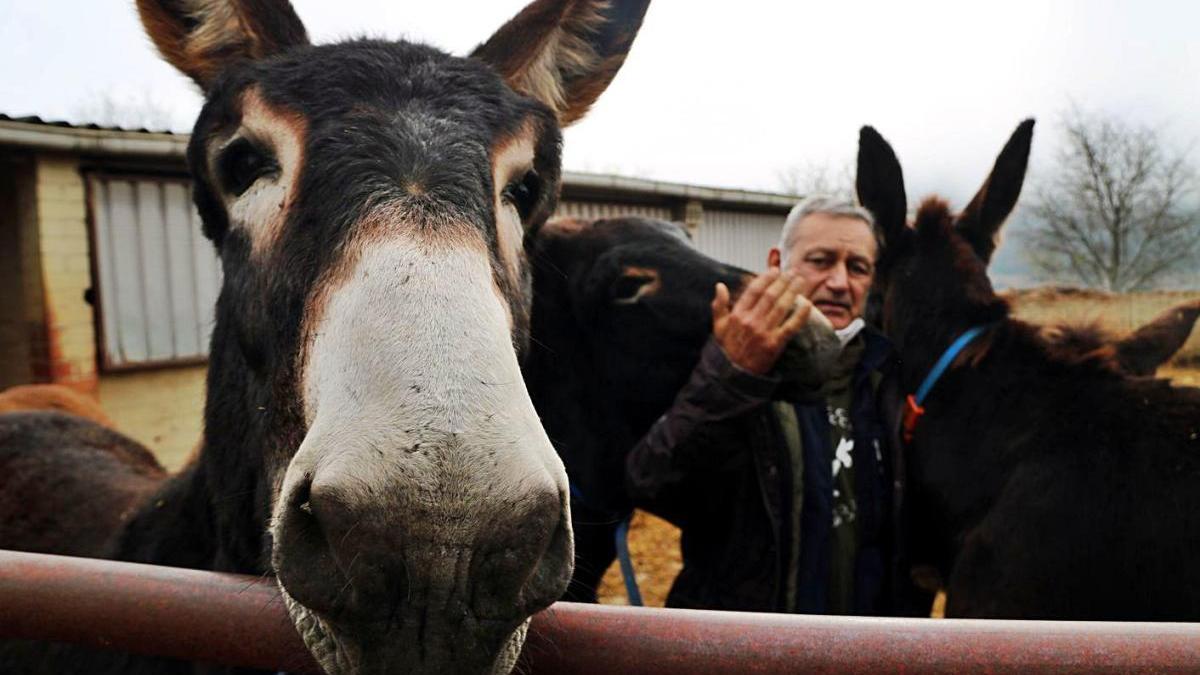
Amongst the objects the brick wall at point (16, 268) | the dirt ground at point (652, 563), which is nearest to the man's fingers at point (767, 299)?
the dirt ground at point (652, 563)

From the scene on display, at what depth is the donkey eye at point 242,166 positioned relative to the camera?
1.58 meters

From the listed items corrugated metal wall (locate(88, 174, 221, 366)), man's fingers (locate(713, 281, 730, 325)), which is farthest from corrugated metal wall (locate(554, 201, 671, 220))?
man's fingers (locate(713, 281, 730, 325))

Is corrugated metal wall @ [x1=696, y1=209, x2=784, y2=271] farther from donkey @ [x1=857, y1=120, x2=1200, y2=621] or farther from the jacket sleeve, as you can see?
the jacket sleeve

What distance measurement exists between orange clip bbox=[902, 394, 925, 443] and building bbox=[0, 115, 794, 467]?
6.19 metres

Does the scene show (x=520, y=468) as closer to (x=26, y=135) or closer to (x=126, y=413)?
(x=26, y=135)

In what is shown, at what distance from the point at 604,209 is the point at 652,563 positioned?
6.44 metres

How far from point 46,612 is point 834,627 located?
1.14 metres

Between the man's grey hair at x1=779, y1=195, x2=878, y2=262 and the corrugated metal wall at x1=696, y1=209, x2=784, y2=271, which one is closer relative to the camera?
the man's grey hair at x1=779, y1=195, x2=878, y2=262

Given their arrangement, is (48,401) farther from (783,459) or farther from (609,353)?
(783,459)

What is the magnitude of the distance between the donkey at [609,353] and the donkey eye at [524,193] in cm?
120

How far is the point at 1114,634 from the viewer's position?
104cm

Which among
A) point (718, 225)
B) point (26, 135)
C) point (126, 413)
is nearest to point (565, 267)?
point (26, 135)

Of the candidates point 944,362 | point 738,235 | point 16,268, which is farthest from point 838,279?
point 738,235

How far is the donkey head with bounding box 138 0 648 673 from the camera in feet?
3.19
